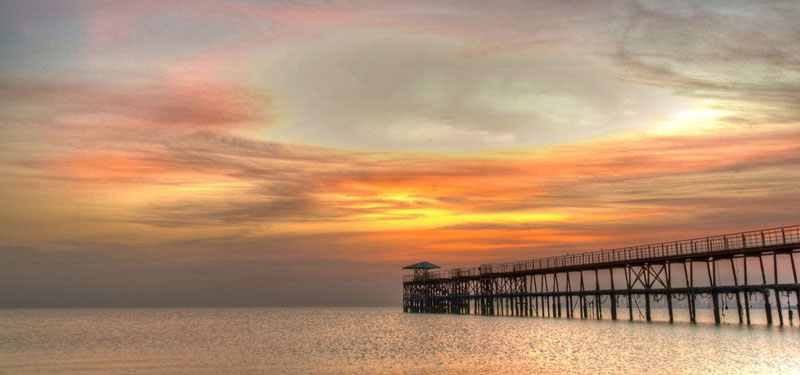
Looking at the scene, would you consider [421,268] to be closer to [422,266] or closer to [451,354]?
[422,266]

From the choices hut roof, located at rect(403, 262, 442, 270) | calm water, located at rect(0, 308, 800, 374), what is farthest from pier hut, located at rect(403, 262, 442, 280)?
calm water, located at rect(0, 308, 800, 374)

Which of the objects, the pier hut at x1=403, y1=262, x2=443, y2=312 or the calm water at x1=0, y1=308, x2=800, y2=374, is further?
the pier hut at x1=403, y1=262, x2=443, y2=312

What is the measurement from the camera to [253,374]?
34.8m

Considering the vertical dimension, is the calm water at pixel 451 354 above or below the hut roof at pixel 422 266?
below

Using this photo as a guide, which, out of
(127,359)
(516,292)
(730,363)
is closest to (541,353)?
(730,363)

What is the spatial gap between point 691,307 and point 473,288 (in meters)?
39.3

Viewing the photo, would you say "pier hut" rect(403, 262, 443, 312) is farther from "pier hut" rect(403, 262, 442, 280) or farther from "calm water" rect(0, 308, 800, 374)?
"calm water" rect(0, 308, 800, 374)

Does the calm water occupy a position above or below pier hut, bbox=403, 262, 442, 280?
below

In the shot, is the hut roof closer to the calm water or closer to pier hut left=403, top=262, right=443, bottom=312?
pier hut left=403, top=262, right=443, bottom=312

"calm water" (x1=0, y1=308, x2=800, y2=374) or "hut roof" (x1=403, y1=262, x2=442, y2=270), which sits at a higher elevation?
"hut roof" (x1=403, y1=262, x2=442, y2=270)

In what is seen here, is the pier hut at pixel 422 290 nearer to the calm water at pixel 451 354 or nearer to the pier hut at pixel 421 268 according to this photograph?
the pier hut at pixel 421 268

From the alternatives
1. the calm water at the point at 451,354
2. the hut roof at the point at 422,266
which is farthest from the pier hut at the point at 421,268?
the calm water at the point at 451,354

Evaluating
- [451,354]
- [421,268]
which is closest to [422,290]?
[421,268]

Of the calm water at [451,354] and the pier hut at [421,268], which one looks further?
the pier hut at [421,268]
